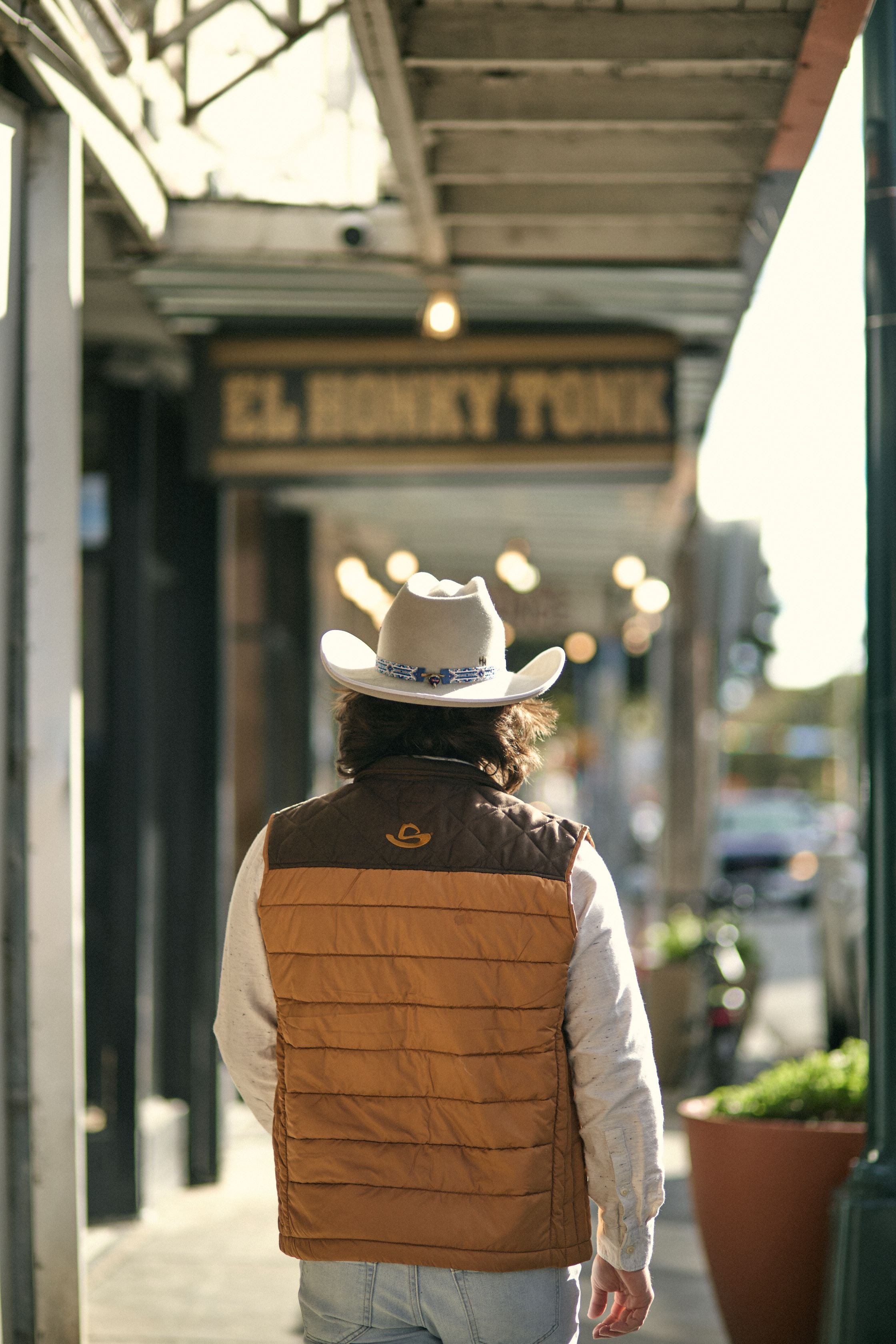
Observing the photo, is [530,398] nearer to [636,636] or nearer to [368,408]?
[368,408]

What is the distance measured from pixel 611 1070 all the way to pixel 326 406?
135 inches

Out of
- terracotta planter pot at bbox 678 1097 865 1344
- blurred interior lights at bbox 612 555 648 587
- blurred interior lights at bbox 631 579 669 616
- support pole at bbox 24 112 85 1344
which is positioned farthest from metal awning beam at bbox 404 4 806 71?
blurred interior lights at bbox 631 579 669 616

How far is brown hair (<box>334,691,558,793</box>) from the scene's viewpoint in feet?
7.89

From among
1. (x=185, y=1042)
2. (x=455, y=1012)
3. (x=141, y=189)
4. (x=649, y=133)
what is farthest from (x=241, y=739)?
(x=455, y=1012)

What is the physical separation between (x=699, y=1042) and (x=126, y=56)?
691 cm

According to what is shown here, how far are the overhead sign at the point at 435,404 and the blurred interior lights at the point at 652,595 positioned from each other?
580 centimetres

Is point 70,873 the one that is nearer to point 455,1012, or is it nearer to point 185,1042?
point 455,1012

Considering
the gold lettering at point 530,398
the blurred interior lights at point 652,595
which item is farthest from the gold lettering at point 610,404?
the blurred interior lights at point 652,595

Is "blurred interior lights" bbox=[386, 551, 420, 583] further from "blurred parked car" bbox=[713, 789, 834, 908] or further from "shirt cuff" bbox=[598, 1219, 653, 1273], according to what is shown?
"blurred parked car" bbox=[713, 789, 834, 908]

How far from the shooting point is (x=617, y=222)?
4.92 m

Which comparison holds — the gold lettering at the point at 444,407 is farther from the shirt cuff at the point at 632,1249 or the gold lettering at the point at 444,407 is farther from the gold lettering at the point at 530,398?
the shirt cuff at the point at 632,1249

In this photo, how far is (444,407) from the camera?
513 cm

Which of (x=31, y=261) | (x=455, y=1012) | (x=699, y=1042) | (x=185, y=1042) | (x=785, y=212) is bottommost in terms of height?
(x=699, y=1042)

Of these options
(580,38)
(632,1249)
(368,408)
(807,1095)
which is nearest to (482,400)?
(368,408)
